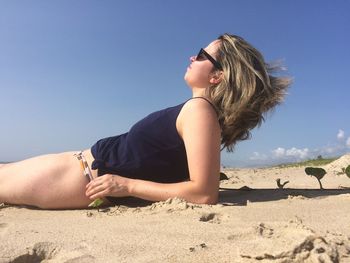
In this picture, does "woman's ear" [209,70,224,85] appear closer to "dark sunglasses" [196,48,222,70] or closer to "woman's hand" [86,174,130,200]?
"dark sunglasses" [196,48,222,70]

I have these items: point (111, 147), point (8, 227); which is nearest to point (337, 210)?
point (111, 147)

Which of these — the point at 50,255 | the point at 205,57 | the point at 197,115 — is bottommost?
the point at 50,255

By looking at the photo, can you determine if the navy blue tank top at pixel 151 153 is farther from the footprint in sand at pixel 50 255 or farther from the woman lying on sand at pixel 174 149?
the footprint in sand at pixel 50 255

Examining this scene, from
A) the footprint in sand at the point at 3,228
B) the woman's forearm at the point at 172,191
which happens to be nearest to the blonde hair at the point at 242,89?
the woman's forearm at the point at 172,191

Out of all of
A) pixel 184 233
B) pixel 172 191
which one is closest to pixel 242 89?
pixel 172 191

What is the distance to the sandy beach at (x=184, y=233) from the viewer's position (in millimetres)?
2012

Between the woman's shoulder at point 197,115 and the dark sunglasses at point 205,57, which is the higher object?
the dark sunglasses at point 205,57

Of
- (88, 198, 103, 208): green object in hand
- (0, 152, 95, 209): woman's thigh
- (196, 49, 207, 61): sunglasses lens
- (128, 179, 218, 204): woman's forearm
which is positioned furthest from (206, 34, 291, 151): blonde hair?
(0, 152, 95, 209): woman's thigh

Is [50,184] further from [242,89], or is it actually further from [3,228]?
[242,89]

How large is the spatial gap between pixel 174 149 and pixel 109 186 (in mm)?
570

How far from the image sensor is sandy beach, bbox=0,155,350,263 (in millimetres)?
2012

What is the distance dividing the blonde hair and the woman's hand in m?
0.92

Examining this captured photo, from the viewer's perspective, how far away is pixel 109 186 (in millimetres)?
3439

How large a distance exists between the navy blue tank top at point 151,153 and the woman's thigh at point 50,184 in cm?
21
